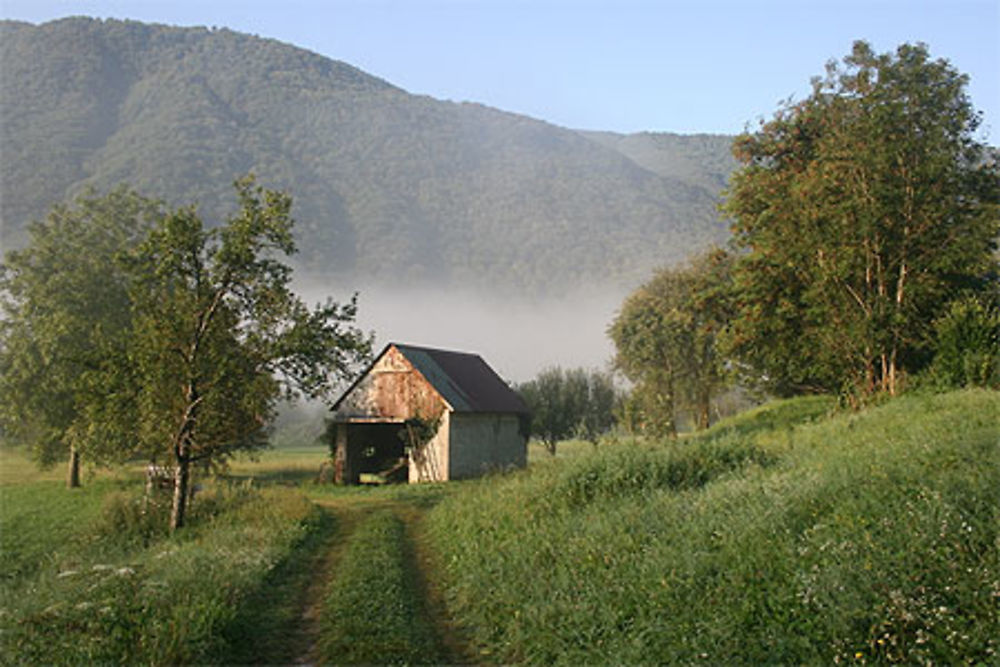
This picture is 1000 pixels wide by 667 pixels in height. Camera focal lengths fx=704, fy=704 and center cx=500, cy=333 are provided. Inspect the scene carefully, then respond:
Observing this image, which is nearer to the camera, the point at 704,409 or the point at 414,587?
the point at 414,587

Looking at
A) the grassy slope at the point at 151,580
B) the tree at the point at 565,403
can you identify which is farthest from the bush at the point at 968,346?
the tree at the point at 565,403

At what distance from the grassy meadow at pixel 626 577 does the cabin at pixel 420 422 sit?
686 inches

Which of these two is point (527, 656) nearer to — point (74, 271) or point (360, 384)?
point (360, 384)

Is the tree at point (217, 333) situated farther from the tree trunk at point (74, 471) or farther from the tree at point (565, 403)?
the tree at point (565, 403)

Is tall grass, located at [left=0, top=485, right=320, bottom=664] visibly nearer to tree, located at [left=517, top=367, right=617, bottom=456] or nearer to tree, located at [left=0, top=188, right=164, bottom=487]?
tree, located at [left=0, top=188, right=164, bottom=487]

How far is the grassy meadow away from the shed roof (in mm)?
19015

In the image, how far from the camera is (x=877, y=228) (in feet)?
81.7

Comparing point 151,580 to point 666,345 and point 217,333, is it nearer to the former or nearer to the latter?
point 217,333

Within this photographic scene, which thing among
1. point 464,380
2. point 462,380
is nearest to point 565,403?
point 464,380

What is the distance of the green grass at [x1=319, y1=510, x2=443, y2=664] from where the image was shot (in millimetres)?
8555

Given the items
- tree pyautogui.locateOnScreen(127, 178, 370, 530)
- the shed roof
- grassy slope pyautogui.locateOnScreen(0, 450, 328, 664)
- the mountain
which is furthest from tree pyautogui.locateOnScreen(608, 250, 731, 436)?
the mountain

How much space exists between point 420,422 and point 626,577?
85.9ft

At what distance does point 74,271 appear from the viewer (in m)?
34.8

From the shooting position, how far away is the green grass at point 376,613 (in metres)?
8.55
